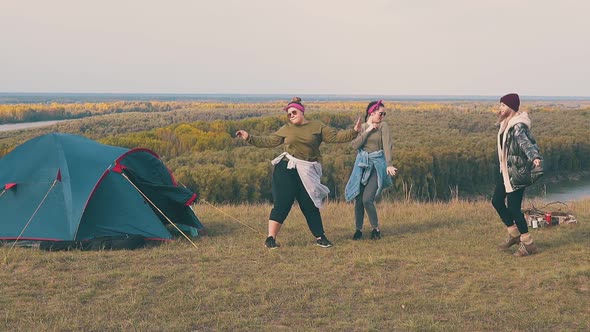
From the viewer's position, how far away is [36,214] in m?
8.45

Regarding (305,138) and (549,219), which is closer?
(305,138)

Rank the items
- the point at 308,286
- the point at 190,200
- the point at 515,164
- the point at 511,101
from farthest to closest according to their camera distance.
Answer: the point at 190,200, the point at 511,101, the point at 515,164, the point at 308,286

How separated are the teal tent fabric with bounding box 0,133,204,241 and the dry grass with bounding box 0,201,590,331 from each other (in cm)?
53

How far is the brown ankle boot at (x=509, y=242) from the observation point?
793 centimetres

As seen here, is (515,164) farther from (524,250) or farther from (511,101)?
(524,250)

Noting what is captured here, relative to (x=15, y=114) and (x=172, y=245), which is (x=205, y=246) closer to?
(x=172, y=245)

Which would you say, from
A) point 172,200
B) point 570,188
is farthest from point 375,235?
point 570,188

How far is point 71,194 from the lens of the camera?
837 centimetres

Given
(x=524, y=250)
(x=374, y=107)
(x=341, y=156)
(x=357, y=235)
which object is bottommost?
(x=341, y=156)

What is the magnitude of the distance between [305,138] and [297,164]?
0.37 meters

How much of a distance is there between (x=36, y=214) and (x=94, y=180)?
92 centimetres

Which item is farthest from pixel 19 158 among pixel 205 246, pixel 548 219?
pixel 548 219

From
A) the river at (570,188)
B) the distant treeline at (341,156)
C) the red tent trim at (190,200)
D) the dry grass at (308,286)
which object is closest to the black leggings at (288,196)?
the dry grass at (308,286)

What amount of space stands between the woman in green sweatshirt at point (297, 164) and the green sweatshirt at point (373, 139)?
14.4 inches
